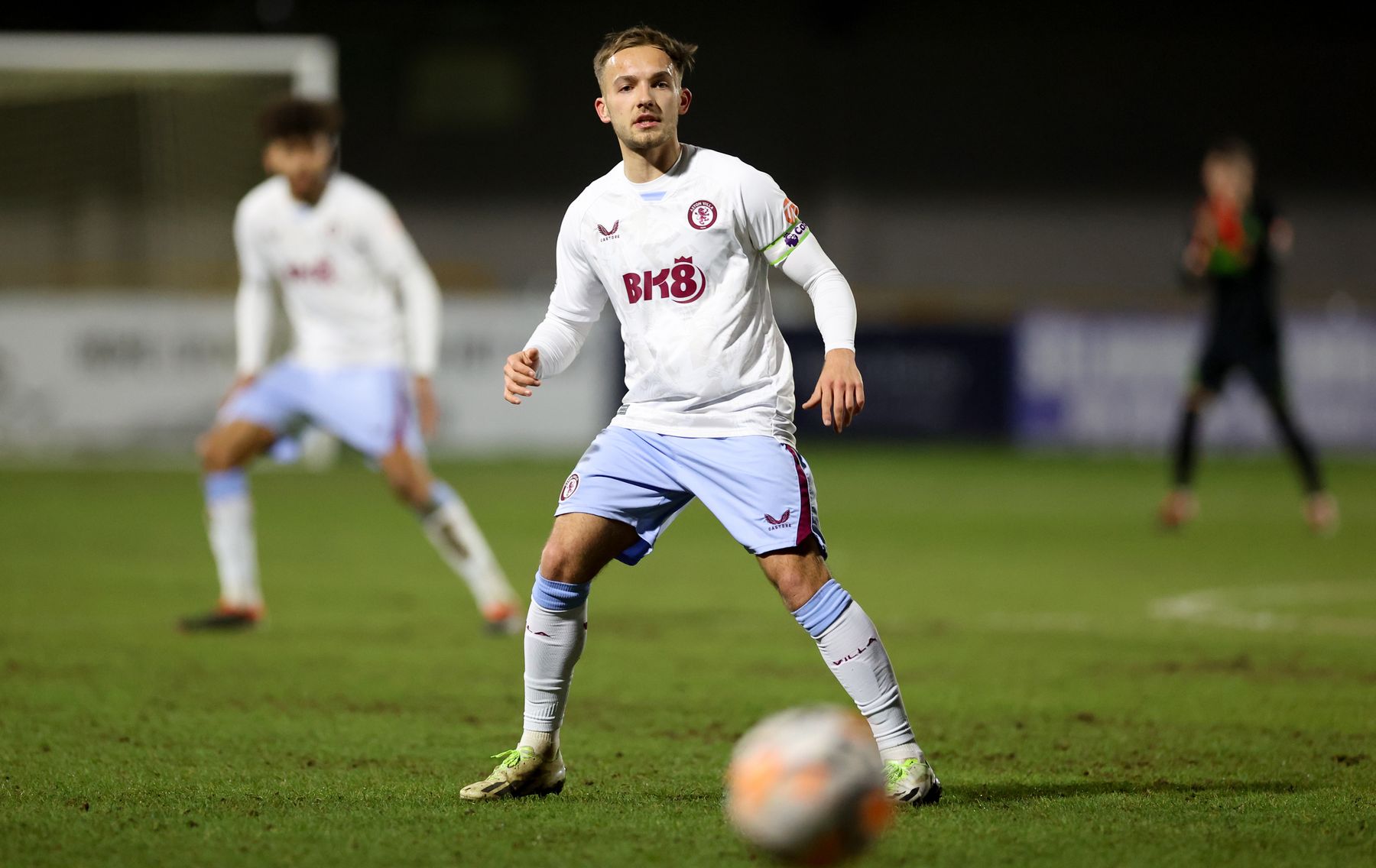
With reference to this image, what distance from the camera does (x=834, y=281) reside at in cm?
473

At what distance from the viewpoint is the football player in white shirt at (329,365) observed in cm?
809

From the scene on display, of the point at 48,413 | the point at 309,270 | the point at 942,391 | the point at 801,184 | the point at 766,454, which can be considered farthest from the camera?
the point at 801,184

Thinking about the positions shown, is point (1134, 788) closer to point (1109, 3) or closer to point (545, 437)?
point (545, 437)

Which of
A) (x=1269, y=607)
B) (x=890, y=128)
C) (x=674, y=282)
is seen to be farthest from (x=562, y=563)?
(x=890, y=128)

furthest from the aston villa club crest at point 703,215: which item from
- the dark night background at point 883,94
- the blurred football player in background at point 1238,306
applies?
the dark night background at point 883,94

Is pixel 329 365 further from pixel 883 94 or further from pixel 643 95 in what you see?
pixel 883 94

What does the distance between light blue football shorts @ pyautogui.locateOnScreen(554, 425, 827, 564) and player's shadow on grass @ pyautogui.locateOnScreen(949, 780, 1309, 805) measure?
0.82m

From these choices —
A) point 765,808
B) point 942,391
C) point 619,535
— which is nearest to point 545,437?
point 942,391

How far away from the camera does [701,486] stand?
4699 millimetres

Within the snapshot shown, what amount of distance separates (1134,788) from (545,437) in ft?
48.3

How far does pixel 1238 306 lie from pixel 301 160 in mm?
7291

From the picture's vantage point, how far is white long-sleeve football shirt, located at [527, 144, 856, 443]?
4660mm

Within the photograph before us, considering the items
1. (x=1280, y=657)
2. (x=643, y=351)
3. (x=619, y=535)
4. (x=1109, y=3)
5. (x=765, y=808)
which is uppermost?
(x=1109, y=3)

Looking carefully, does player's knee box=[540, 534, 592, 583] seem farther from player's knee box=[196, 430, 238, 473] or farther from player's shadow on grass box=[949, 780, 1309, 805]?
player's knee box=[196, 430, 238, 473]
